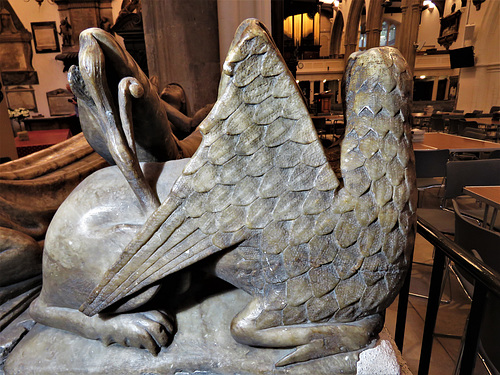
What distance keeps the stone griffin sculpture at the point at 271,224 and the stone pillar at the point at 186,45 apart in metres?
1.52

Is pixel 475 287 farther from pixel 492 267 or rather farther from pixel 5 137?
pixel 5 137

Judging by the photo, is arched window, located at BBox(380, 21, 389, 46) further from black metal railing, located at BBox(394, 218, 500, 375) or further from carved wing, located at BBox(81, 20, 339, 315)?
carved wing, located at BBox(81, 20, 339, 315)

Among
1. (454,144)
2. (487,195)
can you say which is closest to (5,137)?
(487,195)

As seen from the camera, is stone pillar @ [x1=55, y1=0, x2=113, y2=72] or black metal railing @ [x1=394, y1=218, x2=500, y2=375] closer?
black metal railing @ [x1=394, y1=218, x2=500, y2=375]

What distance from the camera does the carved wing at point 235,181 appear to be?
757mm

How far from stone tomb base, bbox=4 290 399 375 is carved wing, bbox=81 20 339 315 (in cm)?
21

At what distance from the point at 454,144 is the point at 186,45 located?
12.4 feet

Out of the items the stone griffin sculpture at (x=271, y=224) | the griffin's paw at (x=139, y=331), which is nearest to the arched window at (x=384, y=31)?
the stone griffin sculpture at (x=271, y=224)

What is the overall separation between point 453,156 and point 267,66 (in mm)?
4810

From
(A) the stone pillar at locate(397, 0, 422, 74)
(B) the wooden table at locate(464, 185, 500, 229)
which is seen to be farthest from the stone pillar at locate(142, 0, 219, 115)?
(A) the stone pillar at locate(397, 0, 422, 74)

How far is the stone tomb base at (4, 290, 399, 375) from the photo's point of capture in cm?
86

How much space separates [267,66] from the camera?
730 mm

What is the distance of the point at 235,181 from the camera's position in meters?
0.79

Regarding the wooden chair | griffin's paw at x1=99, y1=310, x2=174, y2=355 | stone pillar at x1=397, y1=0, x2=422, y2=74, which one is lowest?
the wooden chair
